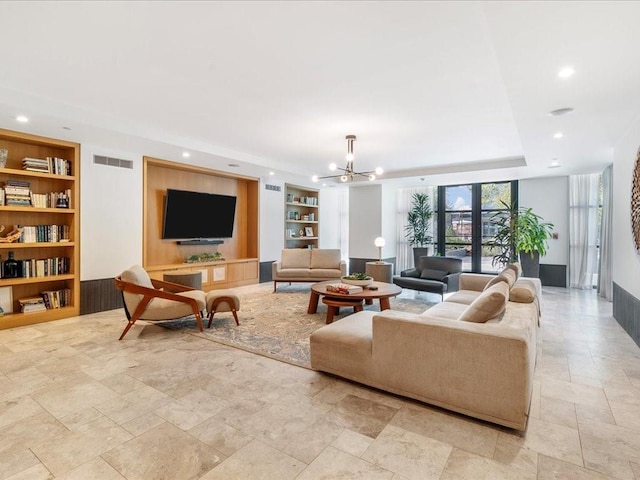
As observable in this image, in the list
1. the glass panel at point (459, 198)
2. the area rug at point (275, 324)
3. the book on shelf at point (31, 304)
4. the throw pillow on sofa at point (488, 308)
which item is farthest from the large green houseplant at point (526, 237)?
the book on shelf at point (31, 304)

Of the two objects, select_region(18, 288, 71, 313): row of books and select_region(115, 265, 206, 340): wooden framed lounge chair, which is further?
select_region(18, 288, 71, 313): row of books

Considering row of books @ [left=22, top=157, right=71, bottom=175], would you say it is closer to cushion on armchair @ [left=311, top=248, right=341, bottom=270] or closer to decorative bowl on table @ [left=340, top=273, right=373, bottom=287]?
decorative bowl on table @ [left=340, top=273, right=373, bottom=287]

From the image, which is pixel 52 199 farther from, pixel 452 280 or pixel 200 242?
pixel 452 280

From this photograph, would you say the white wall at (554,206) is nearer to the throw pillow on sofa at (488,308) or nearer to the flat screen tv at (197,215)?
the throw pillow on sofa at (488,308)

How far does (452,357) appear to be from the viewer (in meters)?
2.33

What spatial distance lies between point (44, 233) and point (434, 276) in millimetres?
6189

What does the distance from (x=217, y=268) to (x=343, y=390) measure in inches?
202

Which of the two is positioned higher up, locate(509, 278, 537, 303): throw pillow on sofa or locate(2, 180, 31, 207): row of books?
locate(2, 180, 31, 207): row of books

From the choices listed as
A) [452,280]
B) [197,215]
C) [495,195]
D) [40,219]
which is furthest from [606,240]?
[40,219]

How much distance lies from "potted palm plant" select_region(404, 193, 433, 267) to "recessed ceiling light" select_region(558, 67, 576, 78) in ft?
21.9

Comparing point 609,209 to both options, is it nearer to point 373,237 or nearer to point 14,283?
point 373,237

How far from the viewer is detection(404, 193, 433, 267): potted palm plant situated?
9359mm

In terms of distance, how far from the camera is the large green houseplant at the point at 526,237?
7.43 m

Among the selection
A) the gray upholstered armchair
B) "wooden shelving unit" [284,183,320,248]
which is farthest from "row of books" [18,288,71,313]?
the gray upholstered armchair
